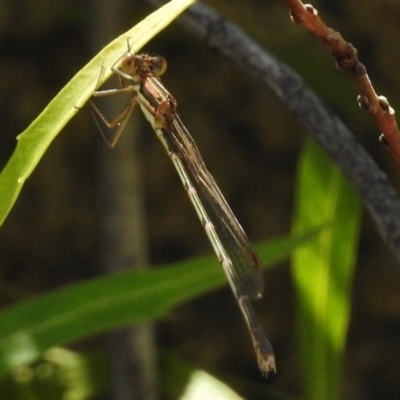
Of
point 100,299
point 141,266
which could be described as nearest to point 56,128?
point 100,299

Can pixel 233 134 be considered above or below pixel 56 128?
below

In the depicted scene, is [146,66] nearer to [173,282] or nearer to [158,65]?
[158,65]

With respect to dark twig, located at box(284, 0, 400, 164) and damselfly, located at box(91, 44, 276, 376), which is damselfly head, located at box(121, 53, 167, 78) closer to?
damselfly, located at box(91, 44, 276, 376)

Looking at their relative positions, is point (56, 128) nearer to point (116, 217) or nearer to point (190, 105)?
point (116, 217)

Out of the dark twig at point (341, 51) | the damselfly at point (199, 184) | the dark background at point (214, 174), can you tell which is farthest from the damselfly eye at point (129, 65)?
the dark background at point (214, 174)

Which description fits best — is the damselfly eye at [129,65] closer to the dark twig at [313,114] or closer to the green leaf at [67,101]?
the dark twig at [313,114]

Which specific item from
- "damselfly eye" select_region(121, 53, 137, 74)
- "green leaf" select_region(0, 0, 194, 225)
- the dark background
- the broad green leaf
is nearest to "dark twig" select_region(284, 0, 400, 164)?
"green leaf" select_region(0, 0, 194, 225)

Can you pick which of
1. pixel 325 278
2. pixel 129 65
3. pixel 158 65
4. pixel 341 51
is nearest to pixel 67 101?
pixel 341 51
